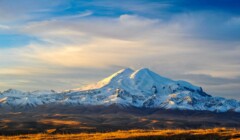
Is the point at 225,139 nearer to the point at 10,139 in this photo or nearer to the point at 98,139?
the point at 98,139

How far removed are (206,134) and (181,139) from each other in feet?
14.0

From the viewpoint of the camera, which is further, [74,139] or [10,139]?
[10,139]

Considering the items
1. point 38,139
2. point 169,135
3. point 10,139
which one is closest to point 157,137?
point 169,135

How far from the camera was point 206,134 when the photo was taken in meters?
49.1

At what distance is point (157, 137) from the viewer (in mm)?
47531

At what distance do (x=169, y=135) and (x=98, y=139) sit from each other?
8.13 metres

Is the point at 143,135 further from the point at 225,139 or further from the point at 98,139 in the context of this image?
the point at 225,139

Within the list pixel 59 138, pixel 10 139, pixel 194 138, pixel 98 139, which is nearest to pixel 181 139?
pixel 194 138

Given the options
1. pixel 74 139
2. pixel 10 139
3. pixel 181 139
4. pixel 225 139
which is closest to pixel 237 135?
pixel 225 139

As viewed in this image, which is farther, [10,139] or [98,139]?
[10,139]

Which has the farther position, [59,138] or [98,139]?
[59,138]

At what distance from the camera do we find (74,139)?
155 ft

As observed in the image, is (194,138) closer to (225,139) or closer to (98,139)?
(225,139)

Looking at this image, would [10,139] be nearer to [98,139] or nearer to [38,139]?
[38,139]
